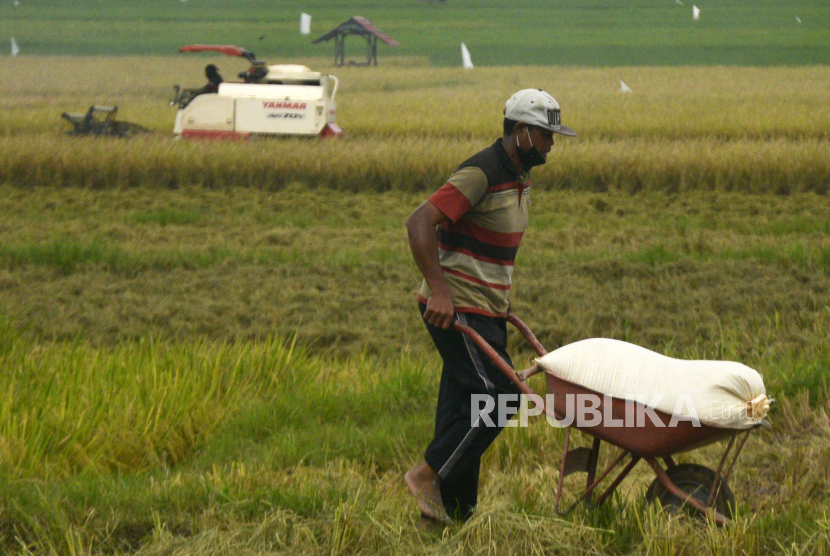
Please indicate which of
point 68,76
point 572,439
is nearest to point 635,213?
point 572,439

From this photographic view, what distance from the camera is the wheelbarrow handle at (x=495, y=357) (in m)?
2.93

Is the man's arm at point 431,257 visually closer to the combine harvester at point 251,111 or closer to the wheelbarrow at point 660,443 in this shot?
the wheelbarrow at point 660,443

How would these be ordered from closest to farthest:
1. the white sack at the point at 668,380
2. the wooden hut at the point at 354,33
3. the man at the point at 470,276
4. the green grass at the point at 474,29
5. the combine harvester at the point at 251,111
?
the white sack at the point at 668,380
the man at the point at 470,276
the combine harvester at the point at 251,111
the green grass at the point at 474,29
the wooden hut at the point at 354,33

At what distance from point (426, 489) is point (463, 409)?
309 millimetres

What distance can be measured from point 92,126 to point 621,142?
794 centimetres

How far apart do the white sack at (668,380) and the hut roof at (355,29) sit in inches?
1249

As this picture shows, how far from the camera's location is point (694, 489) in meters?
2.89

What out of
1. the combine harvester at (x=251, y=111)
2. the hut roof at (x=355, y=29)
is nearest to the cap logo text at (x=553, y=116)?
the combine harvester at (x=251, y=111)

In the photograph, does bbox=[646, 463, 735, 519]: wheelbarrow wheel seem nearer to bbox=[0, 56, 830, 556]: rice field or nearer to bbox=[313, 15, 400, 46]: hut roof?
bbox=[0, 56, 830, 556]: rice field

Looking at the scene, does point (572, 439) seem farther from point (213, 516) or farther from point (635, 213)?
point (635, 213)

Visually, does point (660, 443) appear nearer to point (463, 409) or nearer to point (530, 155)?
point (463, 409)

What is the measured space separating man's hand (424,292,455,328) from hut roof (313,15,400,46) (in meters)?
31.5

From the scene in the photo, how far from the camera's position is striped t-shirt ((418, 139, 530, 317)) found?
306cm

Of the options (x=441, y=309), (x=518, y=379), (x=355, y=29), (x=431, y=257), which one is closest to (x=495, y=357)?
(x=518, y=379)
